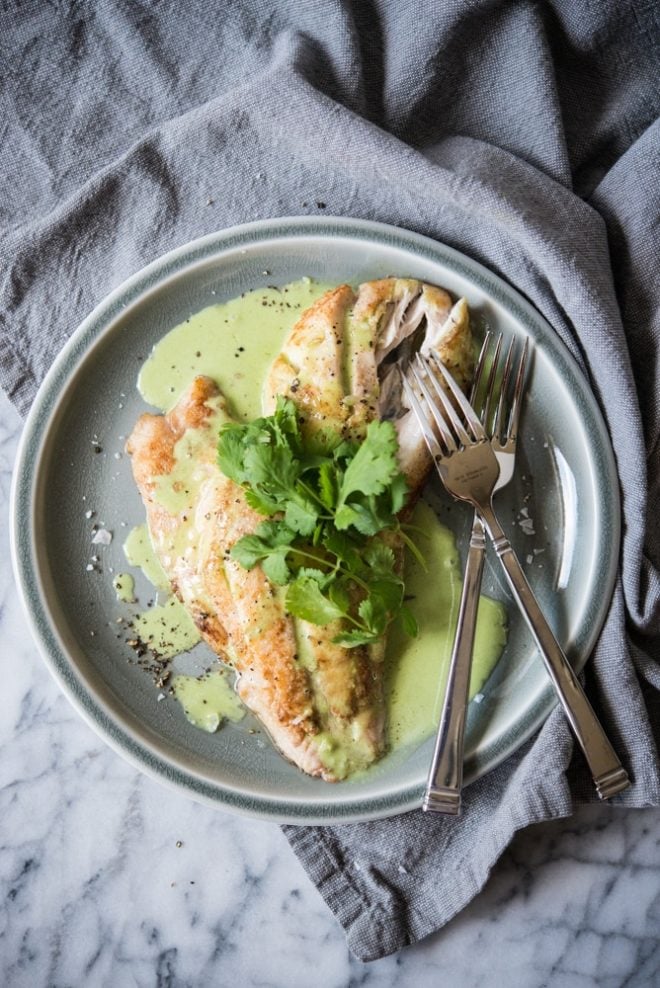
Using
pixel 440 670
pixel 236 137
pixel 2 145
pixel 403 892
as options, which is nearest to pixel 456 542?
pixel 440 670

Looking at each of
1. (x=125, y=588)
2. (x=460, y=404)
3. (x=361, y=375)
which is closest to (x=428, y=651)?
(x=460, y=404)

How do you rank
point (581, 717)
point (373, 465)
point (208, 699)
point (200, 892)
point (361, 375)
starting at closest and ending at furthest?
point (373, 465)
point (581, 717)
point (361, 375)
point (208, 699)
point (200, 892)

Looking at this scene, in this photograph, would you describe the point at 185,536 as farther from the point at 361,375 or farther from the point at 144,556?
the point at 361,375

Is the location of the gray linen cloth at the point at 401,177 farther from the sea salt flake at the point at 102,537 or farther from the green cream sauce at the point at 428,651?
the sea salt flake at the point at 102,537

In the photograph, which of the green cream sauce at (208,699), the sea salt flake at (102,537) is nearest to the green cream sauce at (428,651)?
the green cream sauce at (208,699)

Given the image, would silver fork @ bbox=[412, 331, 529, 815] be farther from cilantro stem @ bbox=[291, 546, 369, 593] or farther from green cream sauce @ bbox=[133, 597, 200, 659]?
green cream sauce @ bbox=[133, 597, 200, 659]

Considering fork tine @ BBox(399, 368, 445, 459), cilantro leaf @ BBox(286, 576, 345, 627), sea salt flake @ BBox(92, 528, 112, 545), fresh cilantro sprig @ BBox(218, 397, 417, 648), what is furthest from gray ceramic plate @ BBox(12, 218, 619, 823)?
cilantro leaf @ BBox(286, 576, 345, 627)
